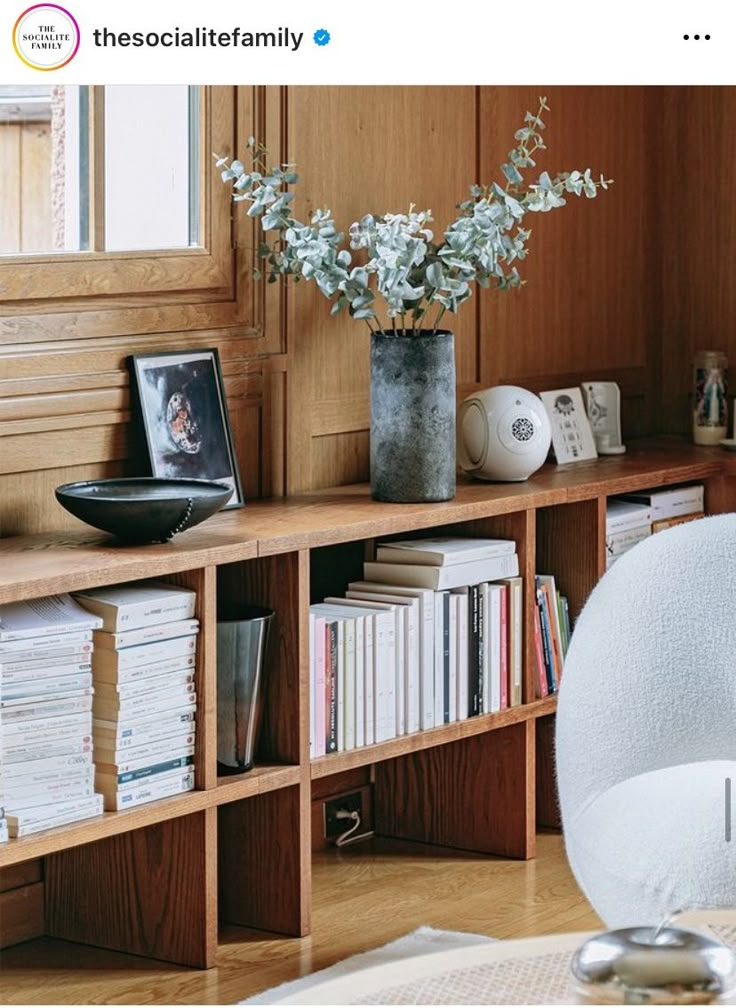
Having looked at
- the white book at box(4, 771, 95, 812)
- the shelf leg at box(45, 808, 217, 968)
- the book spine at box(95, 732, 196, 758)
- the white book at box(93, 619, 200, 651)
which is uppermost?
the white book at box(93, 619, 200, 651)

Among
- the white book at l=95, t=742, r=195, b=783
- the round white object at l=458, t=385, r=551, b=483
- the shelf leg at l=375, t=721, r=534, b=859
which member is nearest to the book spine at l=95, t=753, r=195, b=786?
the white book at l=95, t=742, r=195, b=783

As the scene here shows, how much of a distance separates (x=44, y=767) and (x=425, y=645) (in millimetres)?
894

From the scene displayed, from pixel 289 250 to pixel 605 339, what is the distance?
1229 millimetres

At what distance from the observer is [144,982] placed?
2.87 meters

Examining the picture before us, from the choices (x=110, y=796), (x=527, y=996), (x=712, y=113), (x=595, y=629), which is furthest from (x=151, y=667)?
(x=712, y=113)

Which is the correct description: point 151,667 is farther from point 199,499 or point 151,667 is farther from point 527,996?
point 527,996

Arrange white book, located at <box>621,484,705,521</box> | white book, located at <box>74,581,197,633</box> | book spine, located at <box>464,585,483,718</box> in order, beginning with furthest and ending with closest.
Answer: white book, located at <box>621,484,705,521</box> → book spine, located at <box>464,585,483,718</box> → white book, located at <box>74,581,197,633</box>

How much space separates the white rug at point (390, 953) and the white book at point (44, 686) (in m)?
0.58

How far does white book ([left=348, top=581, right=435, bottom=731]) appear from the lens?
3.29 metres

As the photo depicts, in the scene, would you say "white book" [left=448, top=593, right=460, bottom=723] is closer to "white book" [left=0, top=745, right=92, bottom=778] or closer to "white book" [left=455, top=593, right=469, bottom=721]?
"white book" [left=455, top=593, right=469, bottom=721]

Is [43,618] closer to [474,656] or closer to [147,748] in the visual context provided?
[147,748]

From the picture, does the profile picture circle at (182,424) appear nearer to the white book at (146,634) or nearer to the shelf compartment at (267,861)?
the white book at (146,634)

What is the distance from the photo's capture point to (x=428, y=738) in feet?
10.8
